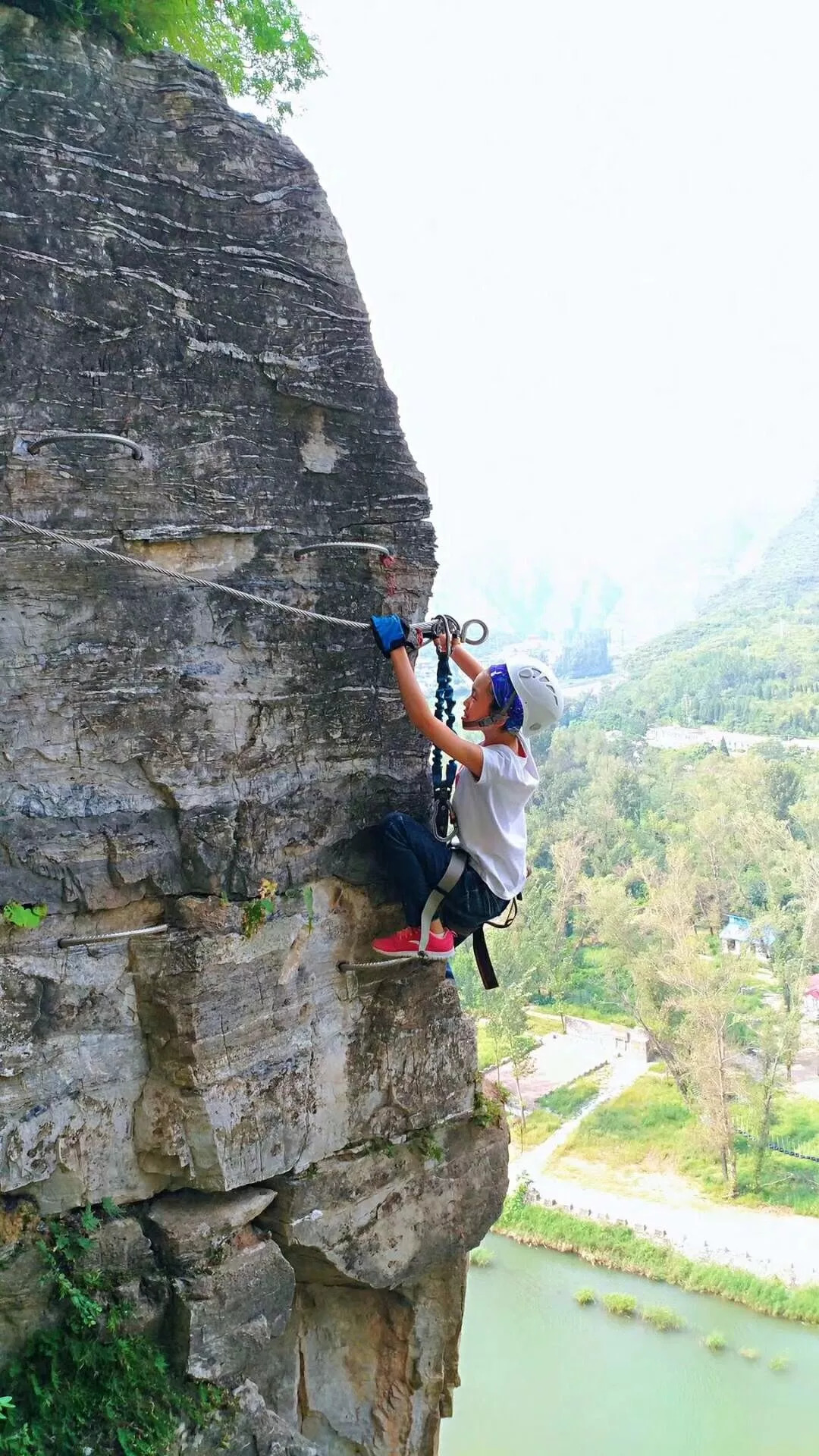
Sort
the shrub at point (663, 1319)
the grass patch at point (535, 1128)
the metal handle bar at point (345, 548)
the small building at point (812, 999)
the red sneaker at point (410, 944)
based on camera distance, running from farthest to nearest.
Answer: the small building at point (812, 999)
the grass patch at point (535, 1128)
the shrub at point (663, 1319)
the red sneaker at point (410, 944)
the metal handle bar at point (345, 548)

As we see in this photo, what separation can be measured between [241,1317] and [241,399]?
322 centimetres

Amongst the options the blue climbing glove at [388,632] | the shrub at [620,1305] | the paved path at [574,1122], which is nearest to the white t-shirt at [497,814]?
the blue climbing glove at [388,632]

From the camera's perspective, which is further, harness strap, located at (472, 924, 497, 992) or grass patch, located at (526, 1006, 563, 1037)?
grass patch, located at (526, 1006, 563, 1037)

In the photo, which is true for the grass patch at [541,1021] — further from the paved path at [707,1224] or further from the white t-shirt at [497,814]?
the white t-shirt at [497,814]

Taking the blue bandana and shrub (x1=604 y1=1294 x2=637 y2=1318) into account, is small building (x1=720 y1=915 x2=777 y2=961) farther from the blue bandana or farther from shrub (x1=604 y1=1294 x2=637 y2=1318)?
the blue bandana

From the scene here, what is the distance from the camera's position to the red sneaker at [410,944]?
13.1 feet

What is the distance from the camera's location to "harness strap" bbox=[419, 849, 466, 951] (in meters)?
3.88

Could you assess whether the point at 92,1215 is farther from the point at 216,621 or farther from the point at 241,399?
the point at 241,399

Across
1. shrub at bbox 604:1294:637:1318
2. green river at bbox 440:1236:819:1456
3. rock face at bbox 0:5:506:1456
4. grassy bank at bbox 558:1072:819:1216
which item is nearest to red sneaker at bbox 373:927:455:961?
rock face at bbox 0:5:506:1456

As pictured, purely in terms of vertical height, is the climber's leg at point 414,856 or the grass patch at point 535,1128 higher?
the climber's leg at point 414,856

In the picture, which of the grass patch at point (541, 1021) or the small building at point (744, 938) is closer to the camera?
the grass patch at point (541, 1021)

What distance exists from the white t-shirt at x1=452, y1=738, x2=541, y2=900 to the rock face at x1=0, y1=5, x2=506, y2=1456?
1.01 ft

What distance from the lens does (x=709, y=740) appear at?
46781 mm

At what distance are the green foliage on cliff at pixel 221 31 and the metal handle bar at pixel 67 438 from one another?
1346 mm
